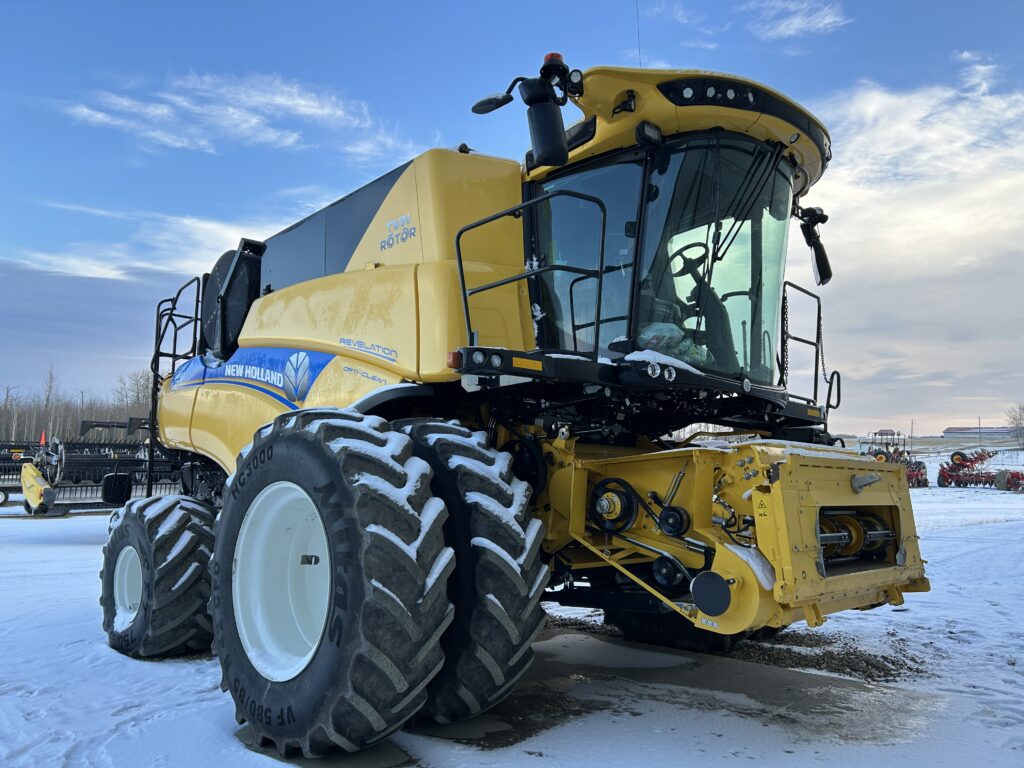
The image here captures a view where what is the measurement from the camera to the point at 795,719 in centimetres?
376

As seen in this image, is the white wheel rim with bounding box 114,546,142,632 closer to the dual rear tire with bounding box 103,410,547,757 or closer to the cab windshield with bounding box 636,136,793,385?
the dual rear tire with bounding box 103,410,547,757

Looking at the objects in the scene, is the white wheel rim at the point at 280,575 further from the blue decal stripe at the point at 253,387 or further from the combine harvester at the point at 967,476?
the combine harvester at the point at 967,476

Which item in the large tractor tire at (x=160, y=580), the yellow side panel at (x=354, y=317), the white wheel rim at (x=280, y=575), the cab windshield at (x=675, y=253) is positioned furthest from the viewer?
the large tractor tire at (x=160, y=580)

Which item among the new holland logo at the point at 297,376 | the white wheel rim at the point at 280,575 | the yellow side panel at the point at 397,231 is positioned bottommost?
the white wheel rim at the point at 280,575

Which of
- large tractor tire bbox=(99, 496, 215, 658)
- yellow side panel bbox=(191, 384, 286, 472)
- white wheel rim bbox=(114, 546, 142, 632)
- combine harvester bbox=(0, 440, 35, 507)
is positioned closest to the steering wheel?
yellow side panel bbox=(191, 384, 286, 472)

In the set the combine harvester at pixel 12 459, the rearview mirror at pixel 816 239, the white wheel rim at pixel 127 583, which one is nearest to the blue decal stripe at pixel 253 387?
the white wheel rim at pixel 127 583

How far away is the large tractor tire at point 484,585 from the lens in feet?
10.7

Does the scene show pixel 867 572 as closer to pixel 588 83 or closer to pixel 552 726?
pixel 552 726

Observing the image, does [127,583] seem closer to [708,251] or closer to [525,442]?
[525,442]

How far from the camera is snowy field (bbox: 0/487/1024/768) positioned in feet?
10.7

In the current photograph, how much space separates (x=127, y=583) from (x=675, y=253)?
448cm

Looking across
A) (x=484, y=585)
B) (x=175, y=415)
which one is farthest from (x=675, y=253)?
(x=175, y=415)

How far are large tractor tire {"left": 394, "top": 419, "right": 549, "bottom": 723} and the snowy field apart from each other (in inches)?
10.2


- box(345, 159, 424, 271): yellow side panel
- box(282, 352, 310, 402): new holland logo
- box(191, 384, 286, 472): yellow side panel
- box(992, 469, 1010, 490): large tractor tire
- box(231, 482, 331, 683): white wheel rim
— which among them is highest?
box(345, 159, 424, 271): yellow side panel
